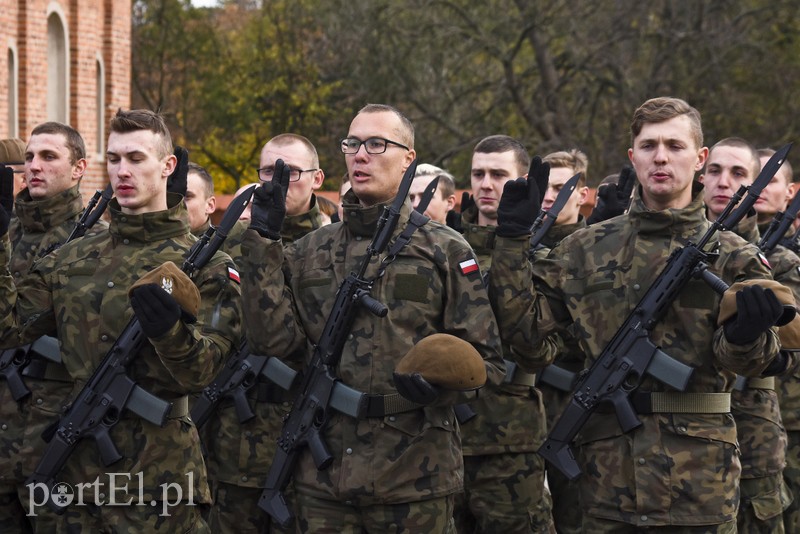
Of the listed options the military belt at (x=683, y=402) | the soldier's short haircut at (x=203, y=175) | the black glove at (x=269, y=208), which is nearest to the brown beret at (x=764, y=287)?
the military belt at (x=683, y=402)

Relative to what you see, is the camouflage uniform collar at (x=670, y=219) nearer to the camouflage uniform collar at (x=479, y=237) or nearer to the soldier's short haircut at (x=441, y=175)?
the camouflage uniform collar at (x=479, y=237)

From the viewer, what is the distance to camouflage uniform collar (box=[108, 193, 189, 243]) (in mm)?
5152

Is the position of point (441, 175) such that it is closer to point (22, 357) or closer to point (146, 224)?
point (22, 357)

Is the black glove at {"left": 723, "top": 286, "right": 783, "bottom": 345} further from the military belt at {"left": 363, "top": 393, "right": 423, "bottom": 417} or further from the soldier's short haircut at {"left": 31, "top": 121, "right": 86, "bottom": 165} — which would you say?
the soldier's short haircut at {"left": 31, "top": 121, "right": 86, "bottom": 165}

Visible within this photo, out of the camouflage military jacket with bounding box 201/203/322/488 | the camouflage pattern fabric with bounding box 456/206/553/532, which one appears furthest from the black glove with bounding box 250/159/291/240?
the camouflage pattern fabric with bounding box 456/206/553/532

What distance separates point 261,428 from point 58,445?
1.65 meters

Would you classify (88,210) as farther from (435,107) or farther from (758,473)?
(435,107)

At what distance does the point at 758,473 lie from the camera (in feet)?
21.1

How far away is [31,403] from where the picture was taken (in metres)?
6.05

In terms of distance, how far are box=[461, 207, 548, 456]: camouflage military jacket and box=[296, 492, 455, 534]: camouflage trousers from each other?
1742mm

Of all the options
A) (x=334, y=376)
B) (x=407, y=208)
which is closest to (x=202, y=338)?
(x=334, y=376)

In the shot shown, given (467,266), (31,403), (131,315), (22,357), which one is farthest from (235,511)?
(467,266)

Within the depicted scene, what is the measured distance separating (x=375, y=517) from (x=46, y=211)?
289 centimetres

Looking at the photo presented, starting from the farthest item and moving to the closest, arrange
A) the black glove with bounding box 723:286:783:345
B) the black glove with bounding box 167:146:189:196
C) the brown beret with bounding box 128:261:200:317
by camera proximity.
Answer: the black glove with bounding box 167:146:189:196 < the brown beret with bounding box 128:261:200:317 < the black glove with bounding box 723:286:783:345
